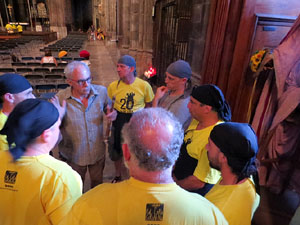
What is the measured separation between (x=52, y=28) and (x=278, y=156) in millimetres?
33151

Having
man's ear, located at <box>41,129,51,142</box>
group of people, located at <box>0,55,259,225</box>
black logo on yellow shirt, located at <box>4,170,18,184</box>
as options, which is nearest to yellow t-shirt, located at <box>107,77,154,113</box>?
group of people, located at <box>0,55,259,225</box>

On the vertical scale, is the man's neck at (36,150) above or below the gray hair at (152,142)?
below

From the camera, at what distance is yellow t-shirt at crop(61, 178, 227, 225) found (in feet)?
2.87

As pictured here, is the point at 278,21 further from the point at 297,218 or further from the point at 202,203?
the point at 202,203

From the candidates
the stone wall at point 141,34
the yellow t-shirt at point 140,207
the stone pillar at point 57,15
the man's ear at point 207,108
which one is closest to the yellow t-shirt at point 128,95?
the man's ear at point 207,108

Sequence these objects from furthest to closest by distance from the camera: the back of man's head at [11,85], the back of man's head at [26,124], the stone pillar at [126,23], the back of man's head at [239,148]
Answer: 1. the stone pillar at [126,23]
2. the back of man's head at [11,85]
3. the back of man's head at [239,148]
4. the back of man's head at [26,124]

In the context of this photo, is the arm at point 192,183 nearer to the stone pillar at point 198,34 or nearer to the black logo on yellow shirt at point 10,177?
the black logo on yellow shirt at point 10,177

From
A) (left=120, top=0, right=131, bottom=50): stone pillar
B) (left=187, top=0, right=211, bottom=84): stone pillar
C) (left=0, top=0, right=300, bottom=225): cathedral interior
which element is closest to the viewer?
(left=0, top=0, right=300, bottom=225): cathedral interior

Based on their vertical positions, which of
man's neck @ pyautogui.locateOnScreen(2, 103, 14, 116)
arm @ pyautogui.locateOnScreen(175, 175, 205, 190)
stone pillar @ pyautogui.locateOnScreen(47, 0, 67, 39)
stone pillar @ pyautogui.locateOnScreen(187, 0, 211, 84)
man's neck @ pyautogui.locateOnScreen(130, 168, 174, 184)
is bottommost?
arm @ pyautogui.locateOnScreen(175, 175, 205, 190)

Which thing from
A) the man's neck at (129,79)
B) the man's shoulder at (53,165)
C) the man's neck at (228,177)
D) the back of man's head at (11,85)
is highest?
the back of man's head at (11,85)

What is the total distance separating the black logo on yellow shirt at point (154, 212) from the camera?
874 mm

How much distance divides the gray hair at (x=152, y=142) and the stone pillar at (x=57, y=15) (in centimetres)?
3331

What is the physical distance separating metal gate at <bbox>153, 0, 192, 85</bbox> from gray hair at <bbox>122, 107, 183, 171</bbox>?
3.88 metres

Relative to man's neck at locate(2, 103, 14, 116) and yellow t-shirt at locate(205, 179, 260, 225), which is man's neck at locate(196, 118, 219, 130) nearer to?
yellow t-shirt at locate(205, 179, 260, 225)
